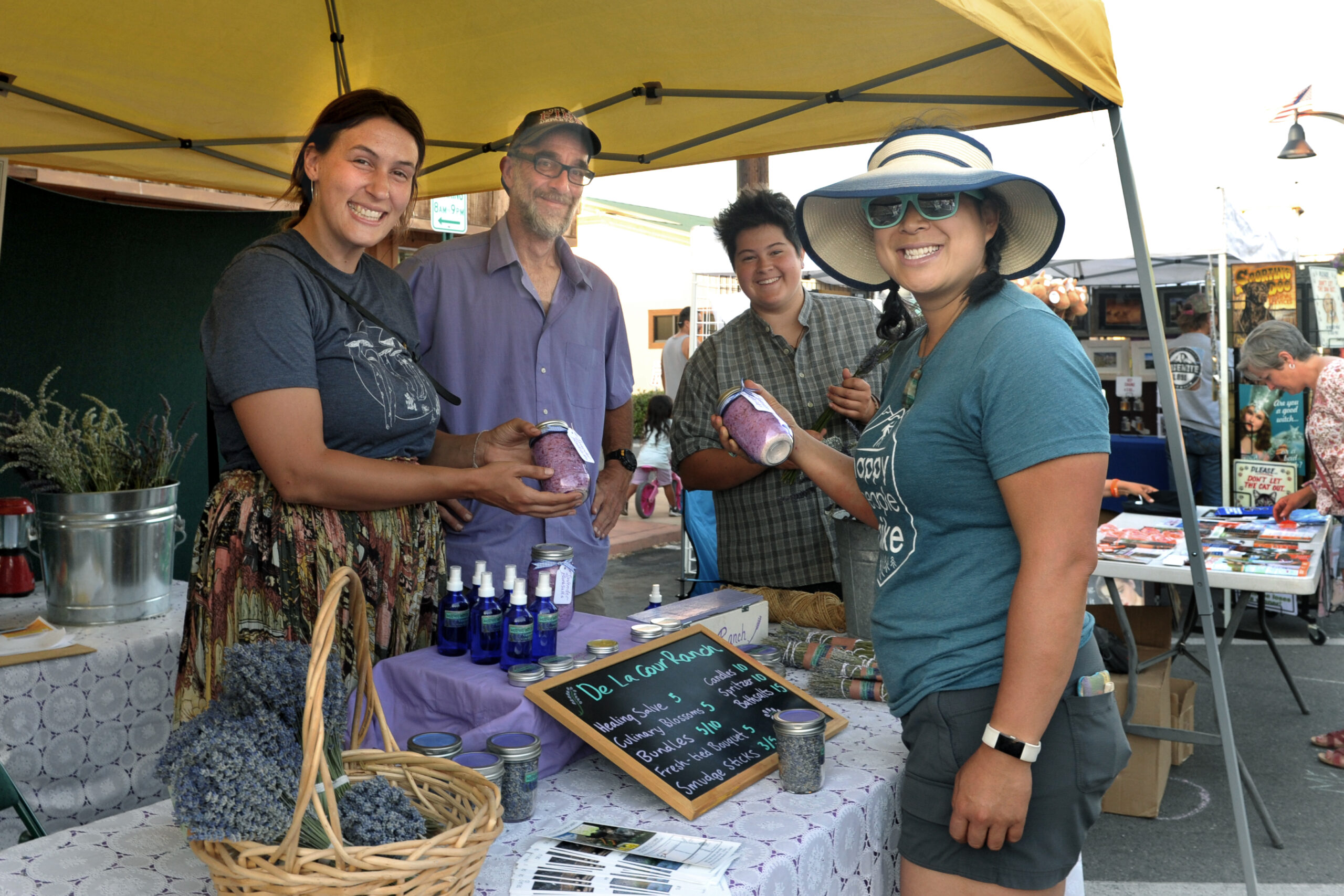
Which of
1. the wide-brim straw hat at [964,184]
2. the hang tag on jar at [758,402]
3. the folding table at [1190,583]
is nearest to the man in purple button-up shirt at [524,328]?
the hang tag on jar at [758,402]

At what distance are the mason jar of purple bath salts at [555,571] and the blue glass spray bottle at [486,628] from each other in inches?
2.5

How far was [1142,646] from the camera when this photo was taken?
381 cm

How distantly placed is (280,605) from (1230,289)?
7.03 m

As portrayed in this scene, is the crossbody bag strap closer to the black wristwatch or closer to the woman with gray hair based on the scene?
the black wristwatch

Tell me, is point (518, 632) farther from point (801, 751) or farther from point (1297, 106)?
point (1297, 106)

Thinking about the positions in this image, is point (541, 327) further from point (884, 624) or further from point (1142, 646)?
point (1142, 646)

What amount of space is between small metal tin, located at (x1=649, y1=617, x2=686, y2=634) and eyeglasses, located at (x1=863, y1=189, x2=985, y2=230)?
81 cm

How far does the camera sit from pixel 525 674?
154 centimetres

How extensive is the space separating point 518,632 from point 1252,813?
3191 mm

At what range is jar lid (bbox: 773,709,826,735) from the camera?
1.38 meters

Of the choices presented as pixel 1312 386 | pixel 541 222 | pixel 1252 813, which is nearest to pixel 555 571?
pixel 541 222

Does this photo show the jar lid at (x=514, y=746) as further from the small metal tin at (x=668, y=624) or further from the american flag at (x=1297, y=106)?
the american flag at (x=1297, y=106)

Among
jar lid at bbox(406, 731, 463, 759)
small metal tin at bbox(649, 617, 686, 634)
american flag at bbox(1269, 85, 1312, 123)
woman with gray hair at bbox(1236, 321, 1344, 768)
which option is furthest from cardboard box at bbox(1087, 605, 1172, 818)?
american flag at bbox(1269, 85, 1312, 123)

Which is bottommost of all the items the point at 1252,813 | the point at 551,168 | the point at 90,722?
the point at 1252,813
